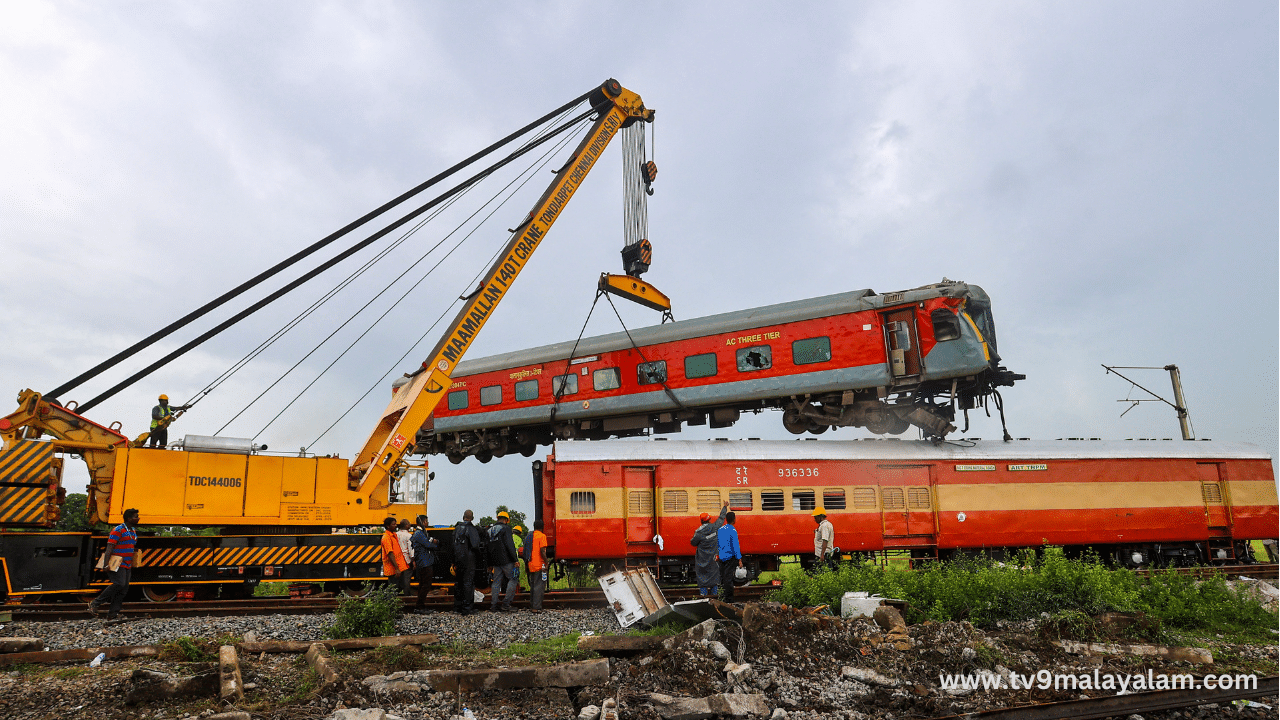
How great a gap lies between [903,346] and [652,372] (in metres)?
5.67

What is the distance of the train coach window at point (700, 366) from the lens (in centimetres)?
1706

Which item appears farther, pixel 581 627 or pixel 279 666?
pixel 581 627

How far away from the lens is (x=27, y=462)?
10.6 metres

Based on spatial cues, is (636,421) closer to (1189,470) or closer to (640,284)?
(640,284)

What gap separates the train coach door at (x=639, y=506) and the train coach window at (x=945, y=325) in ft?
21.2

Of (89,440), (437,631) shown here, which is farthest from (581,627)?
(89,440)

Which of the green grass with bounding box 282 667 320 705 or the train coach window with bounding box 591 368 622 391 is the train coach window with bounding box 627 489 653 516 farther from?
the green grass with bounding box 282 667 320 705

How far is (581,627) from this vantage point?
9.59 metres

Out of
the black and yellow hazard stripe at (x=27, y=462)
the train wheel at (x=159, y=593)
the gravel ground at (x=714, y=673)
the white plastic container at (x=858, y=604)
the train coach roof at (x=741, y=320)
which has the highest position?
the train coach roof at (x=741, y=320)

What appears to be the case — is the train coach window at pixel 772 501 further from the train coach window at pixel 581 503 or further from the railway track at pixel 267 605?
the train coach window at pixel 581 503

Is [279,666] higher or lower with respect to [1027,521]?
lower

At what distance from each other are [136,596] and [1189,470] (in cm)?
1974

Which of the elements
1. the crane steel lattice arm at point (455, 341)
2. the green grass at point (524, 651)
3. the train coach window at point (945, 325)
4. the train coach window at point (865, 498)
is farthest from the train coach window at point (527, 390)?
the green grass at point (524, 651)

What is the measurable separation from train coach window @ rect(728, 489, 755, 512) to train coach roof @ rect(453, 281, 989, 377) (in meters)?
4.33
